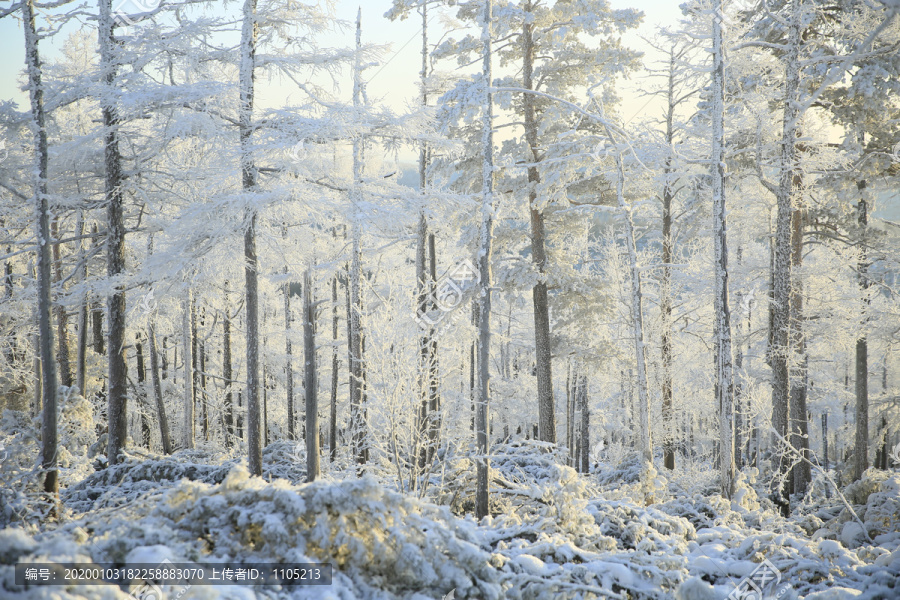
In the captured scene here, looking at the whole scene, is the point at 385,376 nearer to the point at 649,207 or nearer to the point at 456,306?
the point at 456,306

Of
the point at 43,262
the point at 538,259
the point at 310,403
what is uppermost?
the point at 538,259

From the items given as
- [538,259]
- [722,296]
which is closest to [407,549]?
[722,296]

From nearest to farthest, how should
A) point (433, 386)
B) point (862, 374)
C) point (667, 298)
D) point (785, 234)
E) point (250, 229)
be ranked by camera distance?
point (250, 229)
point (785, 234)
point (433, 386)
point (667, 298)
point (862, 374)

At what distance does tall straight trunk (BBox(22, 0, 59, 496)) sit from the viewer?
24.5 ft

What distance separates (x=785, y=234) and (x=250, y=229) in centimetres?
1116

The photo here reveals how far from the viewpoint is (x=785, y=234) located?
1040 centimetres

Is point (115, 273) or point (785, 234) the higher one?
point (785, 234)

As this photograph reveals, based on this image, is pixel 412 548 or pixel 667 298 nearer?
pixel 412 548

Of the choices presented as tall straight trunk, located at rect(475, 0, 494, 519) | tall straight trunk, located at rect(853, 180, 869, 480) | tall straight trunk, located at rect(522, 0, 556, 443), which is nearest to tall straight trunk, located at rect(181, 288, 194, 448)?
tall straight trunk, located at rect(475, 0, 494, 519)

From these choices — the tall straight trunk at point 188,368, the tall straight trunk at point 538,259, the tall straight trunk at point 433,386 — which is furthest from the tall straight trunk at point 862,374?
the tall straight trunk at point 188,368

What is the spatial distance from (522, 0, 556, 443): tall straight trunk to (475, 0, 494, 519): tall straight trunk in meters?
3.12

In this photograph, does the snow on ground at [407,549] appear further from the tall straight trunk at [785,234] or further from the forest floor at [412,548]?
the tall straight trunk at [785,234]

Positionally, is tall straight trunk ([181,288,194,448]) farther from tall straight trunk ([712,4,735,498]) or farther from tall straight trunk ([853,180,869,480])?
tall straight trunk ([853,180,869,480])

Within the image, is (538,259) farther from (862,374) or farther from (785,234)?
(862,374)
